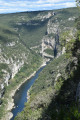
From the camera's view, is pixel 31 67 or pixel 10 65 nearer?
pixel 10 65

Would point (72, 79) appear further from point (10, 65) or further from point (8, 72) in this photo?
point (10, 65)

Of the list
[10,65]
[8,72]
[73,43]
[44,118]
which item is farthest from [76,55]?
[10,65]

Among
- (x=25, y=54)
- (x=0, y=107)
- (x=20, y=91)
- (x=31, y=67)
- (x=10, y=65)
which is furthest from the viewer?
(x=25, y=54)

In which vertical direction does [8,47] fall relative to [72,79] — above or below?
below

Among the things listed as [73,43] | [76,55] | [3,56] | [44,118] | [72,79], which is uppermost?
[73,43]

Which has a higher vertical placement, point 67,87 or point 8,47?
point 67,87

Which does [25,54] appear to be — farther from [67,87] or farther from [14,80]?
[67,87]

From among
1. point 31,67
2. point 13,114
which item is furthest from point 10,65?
point 13,114

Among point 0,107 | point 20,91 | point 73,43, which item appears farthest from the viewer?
point 20,91

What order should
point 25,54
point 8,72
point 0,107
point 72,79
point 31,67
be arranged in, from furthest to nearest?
point 25,54, point 31,67, point 8,72, point 0,107, point 72,79
